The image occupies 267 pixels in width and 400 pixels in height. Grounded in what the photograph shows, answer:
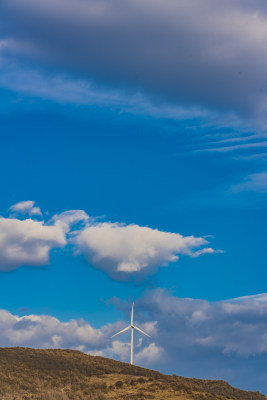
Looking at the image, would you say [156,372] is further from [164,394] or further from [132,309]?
[132,309]

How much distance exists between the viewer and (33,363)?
242ft

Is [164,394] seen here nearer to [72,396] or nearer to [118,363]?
[72,396]

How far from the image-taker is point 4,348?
274 ft

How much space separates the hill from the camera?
59562 mm

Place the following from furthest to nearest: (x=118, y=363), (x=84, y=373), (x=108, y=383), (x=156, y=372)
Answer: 1. (x=118, y=363)
2. (x=156, y=372)
3. (x=84, y=373)
4. (x=108, y=383)

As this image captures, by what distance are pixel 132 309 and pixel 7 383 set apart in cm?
4572

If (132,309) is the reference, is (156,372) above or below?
below

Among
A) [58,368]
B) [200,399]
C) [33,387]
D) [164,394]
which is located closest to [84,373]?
[58,368]

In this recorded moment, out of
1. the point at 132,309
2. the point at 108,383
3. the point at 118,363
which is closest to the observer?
the point at 108,383

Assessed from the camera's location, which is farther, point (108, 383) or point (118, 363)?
point (118, 363)

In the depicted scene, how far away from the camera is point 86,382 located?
67438mm

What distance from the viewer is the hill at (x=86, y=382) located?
59.6 meters

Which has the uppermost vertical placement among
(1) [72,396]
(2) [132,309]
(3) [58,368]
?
(2) [132,309]

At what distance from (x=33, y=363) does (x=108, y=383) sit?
43.7ft
